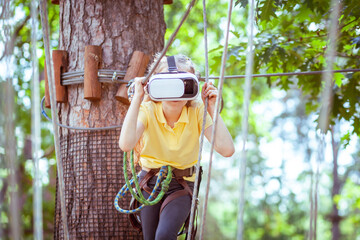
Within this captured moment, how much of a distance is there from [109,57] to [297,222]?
1226 cm

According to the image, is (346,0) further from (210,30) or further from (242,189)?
(210,30)

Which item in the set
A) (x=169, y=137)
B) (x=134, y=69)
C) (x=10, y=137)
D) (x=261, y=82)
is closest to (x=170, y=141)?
(x=169, y=137)

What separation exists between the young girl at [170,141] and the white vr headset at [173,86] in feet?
0.27

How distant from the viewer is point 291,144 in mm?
14102

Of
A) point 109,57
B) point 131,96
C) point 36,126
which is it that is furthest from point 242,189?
point 109,57

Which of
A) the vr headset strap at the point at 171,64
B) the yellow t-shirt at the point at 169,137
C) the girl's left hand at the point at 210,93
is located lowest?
the yellow t-shirt at the point at 169,137

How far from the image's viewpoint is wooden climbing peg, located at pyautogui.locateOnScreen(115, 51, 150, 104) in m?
2.48

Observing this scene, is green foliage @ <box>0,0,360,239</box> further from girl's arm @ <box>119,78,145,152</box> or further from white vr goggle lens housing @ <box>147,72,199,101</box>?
white vr goggle lens housing @ <box>147,72,199,101</box>

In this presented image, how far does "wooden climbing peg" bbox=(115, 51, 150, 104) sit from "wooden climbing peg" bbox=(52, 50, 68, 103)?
0.31 metres

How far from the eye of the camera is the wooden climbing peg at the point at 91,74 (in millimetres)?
2477

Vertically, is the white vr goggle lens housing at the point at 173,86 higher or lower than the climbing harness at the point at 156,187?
higher

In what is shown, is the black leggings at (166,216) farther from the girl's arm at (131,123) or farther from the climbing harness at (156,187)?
the girl's arm at (131,123)

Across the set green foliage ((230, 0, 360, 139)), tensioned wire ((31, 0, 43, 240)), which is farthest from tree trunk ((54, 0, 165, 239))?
tensioned wire ((31, 0, 43, 240))

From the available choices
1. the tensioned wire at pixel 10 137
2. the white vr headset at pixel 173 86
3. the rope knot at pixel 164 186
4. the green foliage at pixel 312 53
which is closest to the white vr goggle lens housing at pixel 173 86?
the white vr headset at pixel 173 86
